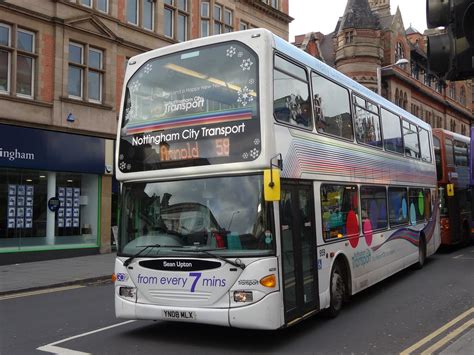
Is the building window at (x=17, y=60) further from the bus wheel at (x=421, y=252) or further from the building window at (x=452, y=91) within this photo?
the building window at (x=452, y=91)

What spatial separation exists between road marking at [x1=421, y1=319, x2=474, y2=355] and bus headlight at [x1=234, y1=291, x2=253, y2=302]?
216cm

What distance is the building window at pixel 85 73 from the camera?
18703 mm

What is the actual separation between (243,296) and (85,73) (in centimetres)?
1514

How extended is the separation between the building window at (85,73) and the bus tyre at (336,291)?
539 inches

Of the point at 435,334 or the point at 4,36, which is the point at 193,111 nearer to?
the point at 435,334

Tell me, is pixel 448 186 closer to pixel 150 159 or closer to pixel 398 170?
pixel 398 170

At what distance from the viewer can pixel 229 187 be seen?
6.34 meters

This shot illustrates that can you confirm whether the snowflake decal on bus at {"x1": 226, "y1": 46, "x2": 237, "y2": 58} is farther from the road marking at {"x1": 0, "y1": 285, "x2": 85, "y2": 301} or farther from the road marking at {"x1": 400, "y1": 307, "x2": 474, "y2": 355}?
the road marking at {"x1": 0, "y1": 285, "x2": 85, "y2": 301}

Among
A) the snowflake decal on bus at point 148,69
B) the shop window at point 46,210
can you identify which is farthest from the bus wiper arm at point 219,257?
the shop window at point 46,210

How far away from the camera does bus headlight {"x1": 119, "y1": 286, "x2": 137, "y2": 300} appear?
6645 mm

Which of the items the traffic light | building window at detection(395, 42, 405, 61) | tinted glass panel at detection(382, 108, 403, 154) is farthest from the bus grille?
building window at detection(395, 42, 405, 61)

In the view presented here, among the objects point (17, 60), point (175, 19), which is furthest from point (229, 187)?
point (175, 19)

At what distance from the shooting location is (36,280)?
12.7 metres

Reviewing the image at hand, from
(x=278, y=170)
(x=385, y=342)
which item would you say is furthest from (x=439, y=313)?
(x=278, y=170)
